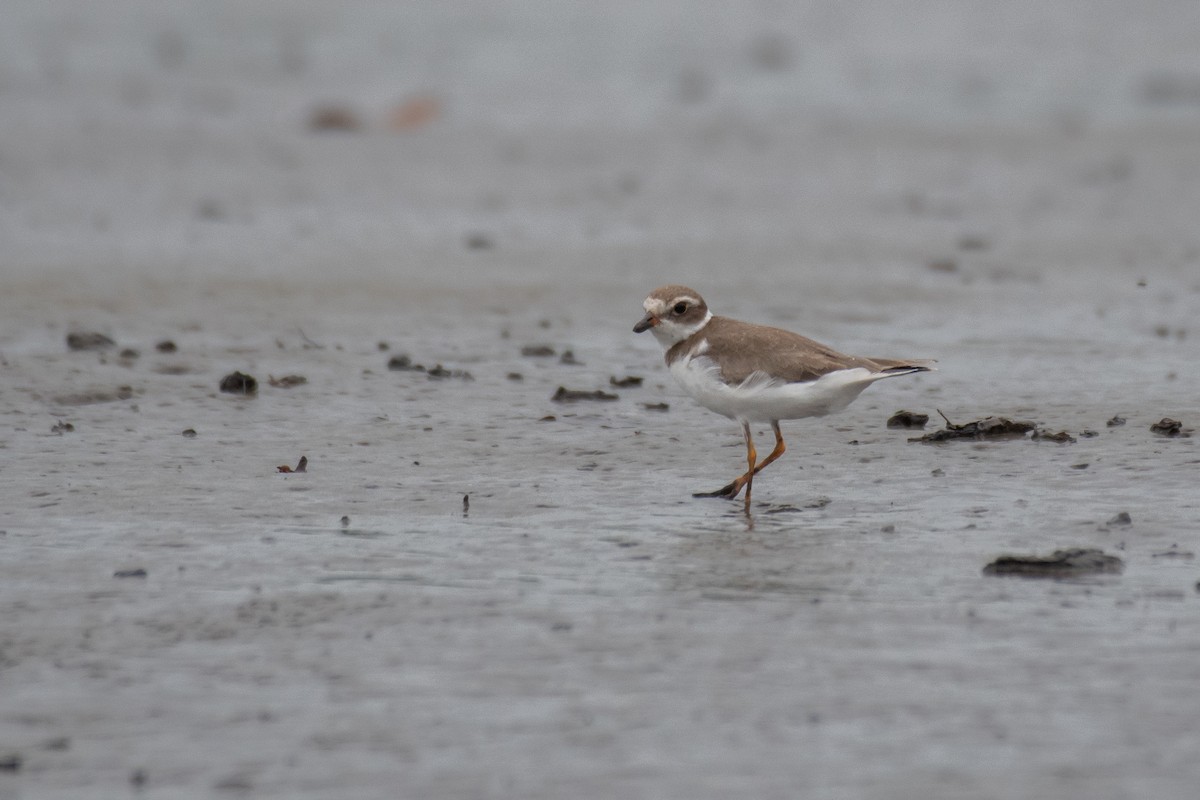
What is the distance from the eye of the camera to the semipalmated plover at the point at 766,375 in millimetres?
7387

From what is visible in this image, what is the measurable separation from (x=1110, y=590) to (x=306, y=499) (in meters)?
3.28

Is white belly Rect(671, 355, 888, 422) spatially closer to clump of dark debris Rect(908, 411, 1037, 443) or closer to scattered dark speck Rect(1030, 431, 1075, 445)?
clump of dark debris Rect(908, 411, 1037, 443)

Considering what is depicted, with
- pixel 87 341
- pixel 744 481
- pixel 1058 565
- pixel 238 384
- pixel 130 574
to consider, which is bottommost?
pixel 1058 565

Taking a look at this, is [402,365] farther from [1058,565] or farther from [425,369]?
[1058,565]

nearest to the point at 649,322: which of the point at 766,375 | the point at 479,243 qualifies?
the point at 766,375

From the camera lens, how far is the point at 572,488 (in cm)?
757

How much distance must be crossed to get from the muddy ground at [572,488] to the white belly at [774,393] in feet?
1.22

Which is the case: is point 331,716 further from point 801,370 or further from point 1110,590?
point 801,370

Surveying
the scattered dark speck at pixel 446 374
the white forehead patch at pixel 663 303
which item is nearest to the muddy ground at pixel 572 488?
the scattered dark speck at pixel 446 374

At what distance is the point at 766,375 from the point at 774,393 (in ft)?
0.29

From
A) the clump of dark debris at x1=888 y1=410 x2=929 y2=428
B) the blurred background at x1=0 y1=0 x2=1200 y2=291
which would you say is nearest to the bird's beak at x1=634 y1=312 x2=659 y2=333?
the clump of dark debris at x1=888 y1=410 x2=929 y2=428

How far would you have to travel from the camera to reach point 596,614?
5.78m

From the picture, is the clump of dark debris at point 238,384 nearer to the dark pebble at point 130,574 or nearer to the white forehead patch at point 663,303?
the white forehead patch at point 663,303

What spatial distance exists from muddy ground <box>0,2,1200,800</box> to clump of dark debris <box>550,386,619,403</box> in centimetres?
5
